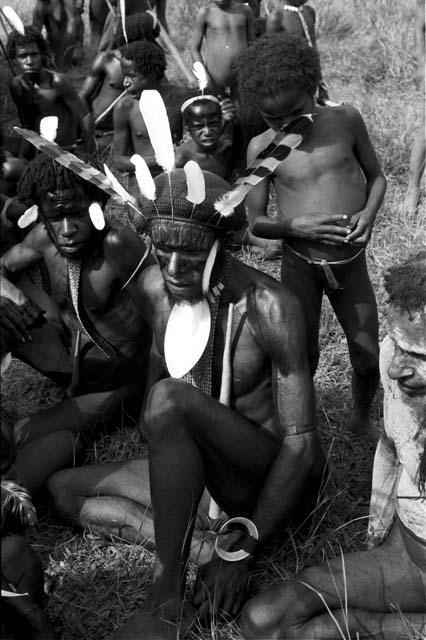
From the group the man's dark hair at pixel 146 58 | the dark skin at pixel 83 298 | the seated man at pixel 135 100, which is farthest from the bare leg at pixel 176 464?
the man's dark hair at pixel 146 58

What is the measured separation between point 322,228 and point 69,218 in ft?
3.34

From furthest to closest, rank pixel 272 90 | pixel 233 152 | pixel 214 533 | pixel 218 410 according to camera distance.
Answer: pixel 233 152 < pixel 272 90 < pixel 214 533 < pixel 218 410

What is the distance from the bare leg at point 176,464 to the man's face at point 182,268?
324 mm

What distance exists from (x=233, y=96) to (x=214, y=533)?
494cm

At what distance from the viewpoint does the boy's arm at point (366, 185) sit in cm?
375

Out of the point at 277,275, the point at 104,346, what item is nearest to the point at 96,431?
the point at 104,346

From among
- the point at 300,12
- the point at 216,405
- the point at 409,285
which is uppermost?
the point at 409,285

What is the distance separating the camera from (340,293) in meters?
3.96

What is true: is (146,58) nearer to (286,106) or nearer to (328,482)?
(286,106)

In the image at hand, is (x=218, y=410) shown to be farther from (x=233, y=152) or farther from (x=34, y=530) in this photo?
(x=233, y=152)

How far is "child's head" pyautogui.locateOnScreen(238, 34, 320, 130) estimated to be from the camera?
147 inches

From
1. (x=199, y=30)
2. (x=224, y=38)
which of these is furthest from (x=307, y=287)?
(x=199, y=30)

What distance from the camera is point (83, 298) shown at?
379cm

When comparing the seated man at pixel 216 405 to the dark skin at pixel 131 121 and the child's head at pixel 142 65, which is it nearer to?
the dark skin at pixel 131 121
